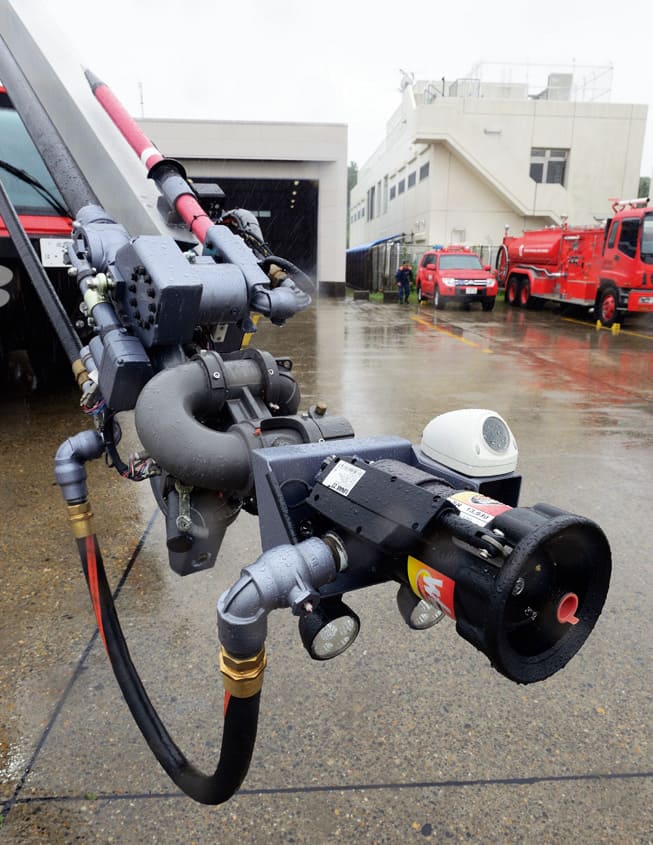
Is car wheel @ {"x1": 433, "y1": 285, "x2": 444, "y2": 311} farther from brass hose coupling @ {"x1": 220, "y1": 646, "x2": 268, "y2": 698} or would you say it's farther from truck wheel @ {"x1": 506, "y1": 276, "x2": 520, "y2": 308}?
brass hose coupling @ {"x1": 220, "y1": 646, "x2": 268, "y2": 698}

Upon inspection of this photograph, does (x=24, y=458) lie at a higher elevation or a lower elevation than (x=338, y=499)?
lower

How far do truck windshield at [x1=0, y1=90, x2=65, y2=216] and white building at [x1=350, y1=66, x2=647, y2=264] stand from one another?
79.6 feet

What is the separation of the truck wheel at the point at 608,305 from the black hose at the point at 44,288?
543 inches

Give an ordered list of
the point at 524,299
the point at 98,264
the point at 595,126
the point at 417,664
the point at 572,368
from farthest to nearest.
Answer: the point at 595,126 < the point at 524,299 < the point at 572,368 < the point at 417,664 < the point at 98,264

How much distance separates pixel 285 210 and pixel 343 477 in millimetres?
35760

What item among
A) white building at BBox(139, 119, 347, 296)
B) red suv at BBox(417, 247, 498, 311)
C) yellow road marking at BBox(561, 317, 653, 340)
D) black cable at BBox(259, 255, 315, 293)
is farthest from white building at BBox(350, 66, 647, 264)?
black cable at BBox(259, 255, 315, 293)

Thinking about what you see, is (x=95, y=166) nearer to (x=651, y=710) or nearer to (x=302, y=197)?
(x=651, y=710)

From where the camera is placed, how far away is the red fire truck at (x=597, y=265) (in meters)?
13.7

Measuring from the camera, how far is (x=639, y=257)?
1372 centimetres

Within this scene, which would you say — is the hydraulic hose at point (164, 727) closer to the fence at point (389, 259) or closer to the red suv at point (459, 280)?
the red suv at point (459, 280)

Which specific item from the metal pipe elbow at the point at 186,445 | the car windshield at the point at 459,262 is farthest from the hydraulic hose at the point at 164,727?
the car windshield at the point at 459,262

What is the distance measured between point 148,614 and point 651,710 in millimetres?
1990

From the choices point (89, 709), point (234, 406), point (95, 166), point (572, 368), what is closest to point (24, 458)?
point (95, 166)

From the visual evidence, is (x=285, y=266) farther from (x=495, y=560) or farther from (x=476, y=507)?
(x=495, y=560)
